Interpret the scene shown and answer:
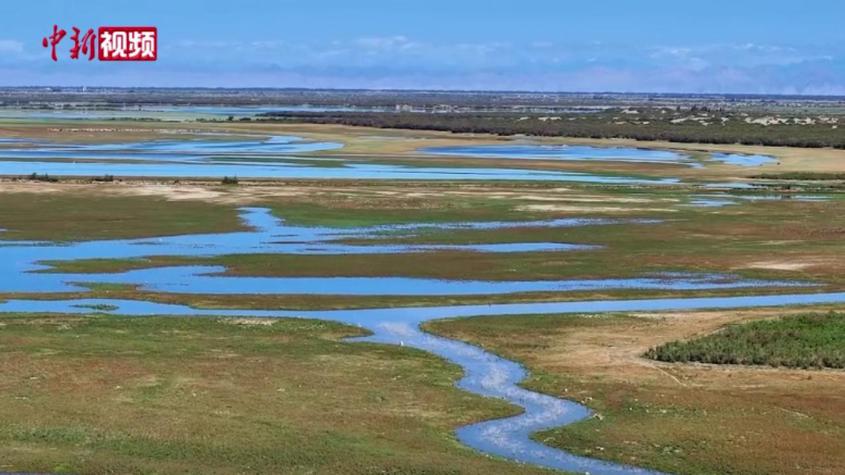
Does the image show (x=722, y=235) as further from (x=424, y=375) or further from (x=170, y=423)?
(x=170, y=423)

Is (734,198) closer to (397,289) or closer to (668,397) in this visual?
(397,289)

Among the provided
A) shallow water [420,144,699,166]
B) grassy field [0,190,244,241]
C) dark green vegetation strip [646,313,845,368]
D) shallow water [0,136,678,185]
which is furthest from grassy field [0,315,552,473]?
shallow water [420,144,699,166]

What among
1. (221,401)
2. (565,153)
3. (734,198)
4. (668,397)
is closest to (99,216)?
(734,198)

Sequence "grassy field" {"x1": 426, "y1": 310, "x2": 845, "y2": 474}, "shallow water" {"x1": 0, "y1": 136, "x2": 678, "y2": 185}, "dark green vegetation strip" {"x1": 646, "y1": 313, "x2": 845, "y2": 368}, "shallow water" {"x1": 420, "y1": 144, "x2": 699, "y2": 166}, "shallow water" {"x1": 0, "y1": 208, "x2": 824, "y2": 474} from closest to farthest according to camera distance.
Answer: "grassy field" {"x1": 426, "y1": 310, "x2": 845, "y2": 474}
"shallow water" {"x1": 0, "y1": 208, "x2": 824, "y2": 474}
"dark green vegetation strip" {"x1": 646, "y1": 313, "x2": 845, "y2": 368}
"shallow water" {"x1": 0, "y1": 136, "x2": 678, "y2": 185}
"shallow water" {"x1": 420, "y1": 144, "x2": 699, "y2": 166}

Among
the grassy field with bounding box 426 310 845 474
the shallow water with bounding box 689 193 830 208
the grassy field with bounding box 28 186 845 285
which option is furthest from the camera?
the shallow water with bounding box 689 193 830 208

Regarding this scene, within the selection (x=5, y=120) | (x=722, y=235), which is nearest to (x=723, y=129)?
(x=5, y=120)

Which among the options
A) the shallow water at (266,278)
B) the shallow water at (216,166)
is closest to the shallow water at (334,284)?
the shallow water at (266,278)

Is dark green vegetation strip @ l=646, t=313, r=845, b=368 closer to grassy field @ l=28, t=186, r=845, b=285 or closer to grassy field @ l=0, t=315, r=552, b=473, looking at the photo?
grassy field @ l=0, t=315, r=552, b=473
